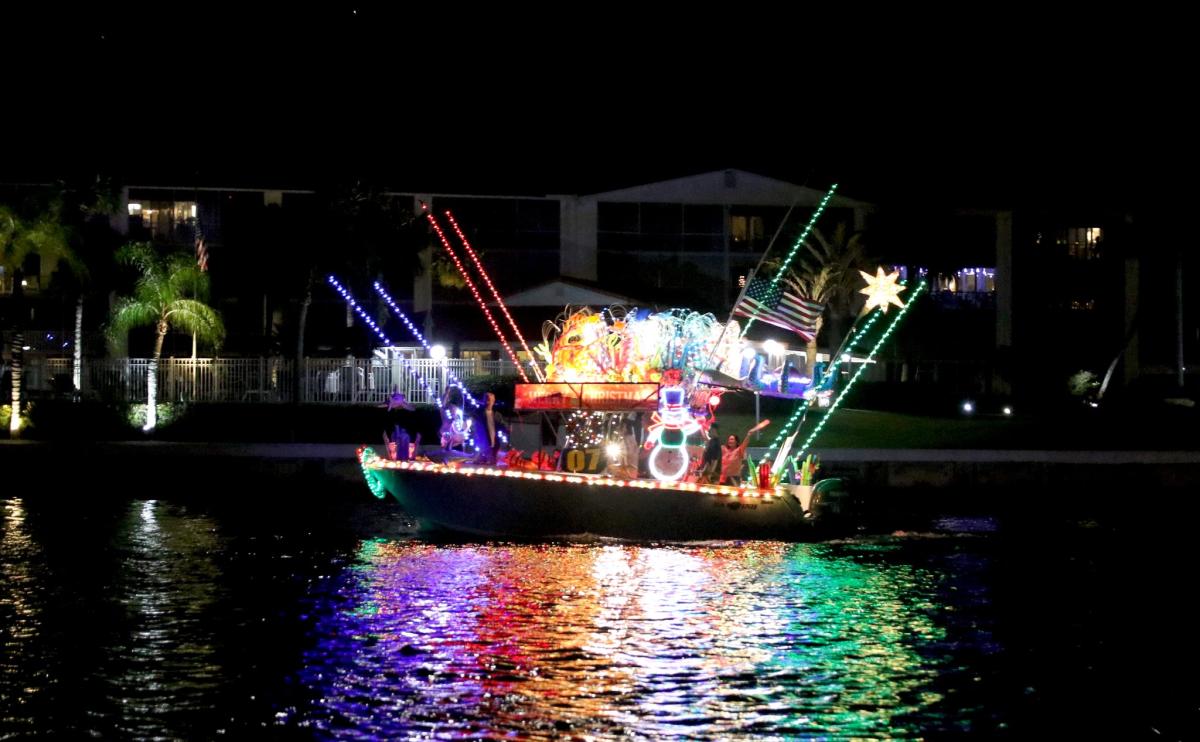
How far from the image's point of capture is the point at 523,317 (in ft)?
169

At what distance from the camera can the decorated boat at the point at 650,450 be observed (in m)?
25.0

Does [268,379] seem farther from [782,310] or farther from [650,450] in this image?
[782,310]

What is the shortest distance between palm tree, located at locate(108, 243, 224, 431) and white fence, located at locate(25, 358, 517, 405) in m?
0.52

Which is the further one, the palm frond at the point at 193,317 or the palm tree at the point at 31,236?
the palm frond at the point at 193,317

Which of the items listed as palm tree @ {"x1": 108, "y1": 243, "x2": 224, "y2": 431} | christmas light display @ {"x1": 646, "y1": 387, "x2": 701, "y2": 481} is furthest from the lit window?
christmas light display @ {"x1": 646, "y1": 387, "x2": 701, "y2": 481}

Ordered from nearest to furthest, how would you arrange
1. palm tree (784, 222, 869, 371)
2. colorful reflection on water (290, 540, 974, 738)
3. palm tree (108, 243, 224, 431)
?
1. colorful reflection on water (290, 540, 974, 738)
2. palm tree (108, 243, 224, 431)
3. palm tree (784, 222, 869, 371)

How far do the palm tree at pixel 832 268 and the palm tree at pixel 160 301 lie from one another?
786 inches

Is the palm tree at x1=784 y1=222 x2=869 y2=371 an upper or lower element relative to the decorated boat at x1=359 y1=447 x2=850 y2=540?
upper

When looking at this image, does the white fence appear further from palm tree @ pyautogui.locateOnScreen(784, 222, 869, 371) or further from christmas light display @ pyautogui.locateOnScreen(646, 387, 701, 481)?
christmas light display @ pyautogui.locateOnScreen(646, 387, 701, 481)

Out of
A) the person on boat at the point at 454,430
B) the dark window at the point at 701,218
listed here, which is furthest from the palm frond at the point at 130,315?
the dark window at the point at 701,218

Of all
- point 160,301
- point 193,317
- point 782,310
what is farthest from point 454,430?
point 160,301

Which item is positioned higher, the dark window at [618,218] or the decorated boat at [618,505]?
the dark window at [618,218]

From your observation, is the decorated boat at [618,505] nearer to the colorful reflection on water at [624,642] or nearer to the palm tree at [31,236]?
the colorful reflection on water at [624,642]

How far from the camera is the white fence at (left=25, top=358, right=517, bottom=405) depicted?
45406 millimetres
